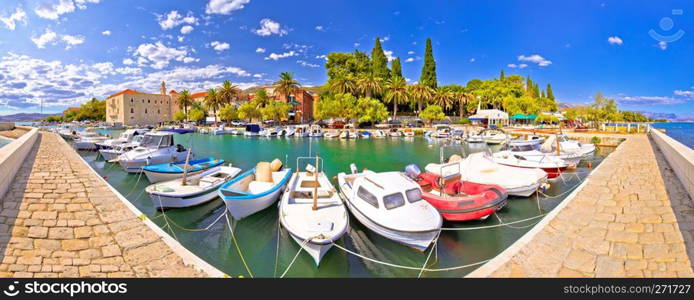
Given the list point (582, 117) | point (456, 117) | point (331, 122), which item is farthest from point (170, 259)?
point (582, 117)

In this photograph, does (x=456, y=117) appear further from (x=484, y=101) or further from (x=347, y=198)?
(x=347, y=198)

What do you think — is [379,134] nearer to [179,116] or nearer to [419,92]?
[419,92]

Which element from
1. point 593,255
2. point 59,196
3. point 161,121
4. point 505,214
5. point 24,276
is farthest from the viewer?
point 161,121

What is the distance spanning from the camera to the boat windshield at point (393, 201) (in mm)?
9520

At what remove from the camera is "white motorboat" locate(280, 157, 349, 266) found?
26.3 feet

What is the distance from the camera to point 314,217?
930 centimetres

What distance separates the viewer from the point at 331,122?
2790 inches

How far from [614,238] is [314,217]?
833 centimetres

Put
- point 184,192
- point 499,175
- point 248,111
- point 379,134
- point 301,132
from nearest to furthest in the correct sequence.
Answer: point 184,192
point 499,175
point 379,134
point 301,132
point 248,111

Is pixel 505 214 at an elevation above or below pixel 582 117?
below

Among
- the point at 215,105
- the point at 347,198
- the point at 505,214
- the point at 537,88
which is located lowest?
the point at 505,214

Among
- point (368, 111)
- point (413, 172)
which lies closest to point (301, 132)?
point (368, 111)

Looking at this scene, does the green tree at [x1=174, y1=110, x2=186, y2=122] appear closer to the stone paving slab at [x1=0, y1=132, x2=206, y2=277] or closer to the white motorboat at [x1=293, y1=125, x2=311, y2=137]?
the white motorboat at [x1=293, y1=125, x2=311, y2=137]
